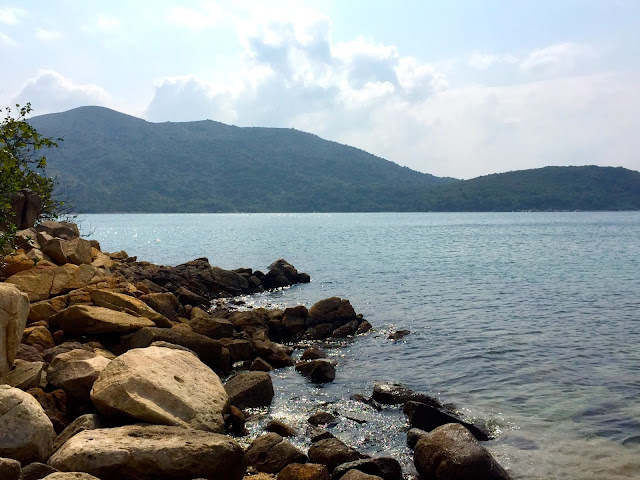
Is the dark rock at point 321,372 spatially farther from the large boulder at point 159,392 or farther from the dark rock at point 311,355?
the large boulder at point 159,392

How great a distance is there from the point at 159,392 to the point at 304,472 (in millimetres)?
2938

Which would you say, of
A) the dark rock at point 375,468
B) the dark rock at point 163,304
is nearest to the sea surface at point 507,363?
the dark rock at point 375,468

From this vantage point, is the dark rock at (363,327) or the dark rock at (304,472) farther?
the dark rock at (363,327)

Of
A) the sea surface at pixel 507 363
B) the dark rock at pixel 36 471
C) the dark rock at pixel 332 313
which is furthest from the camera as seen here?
the dark rock at pixel 332 313

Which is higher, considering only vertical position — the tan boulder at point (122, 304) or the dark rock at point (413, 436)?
the tan boulder at point (122, 304)

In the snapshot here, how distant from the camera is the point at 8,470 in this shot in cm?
723

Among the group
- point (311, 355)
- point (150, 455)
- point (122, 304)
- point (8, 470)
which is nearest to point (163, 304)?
point (122, 304)

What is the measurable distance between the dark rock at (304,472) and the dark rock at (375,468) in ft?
0.90

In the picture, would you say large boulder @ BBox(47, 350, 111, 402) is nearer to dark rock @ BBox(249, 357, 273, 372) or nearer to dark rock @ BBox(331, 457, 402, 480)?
dark rock @ BBox(331, 457, 402, 480)

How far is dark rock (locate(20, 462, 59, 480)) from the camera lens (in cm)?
761

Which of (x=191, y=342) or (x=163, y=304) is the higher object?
(x=163, y=304)

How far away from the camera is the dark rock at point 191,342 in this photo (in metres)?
14.6

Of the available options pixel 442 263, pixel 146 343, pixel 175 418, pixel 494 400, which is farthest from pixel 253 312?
pixel 442 263

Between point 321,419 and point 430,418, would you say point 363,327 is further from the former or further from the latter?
point 430,418
